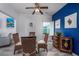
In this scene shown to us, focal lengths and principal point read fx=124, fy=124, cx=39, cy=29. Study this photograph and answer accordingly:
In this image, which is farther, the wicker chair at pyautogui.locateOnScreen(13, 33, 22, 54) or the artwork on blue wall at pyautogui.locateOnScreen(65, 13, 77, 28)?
the artwork on blue wall at pyautogui.locateOnScreen(65, 13, 77, 28)

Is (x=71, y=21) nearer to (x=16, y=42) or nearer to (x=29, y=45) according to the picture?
(x=29, y=45)

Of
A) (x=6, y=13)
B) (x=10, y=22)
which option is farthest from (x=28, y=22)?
(x=6, y=13)

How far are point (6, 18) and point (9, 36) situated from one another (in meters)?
0.36

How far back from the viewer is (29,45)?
100 inches

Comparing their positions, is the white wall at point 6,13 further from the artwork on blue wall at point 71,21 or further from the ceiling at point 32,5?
the artwork on blue wall at point 71,21

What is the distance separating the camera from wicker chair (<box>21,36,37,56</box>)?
7.91 ft

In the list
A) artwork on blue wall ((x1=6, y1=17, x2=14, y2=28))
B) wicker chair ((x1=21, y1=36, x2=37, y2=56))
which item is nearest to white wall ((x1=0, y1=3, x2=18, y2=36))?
artwork on blue wall ((x1=6, y1=17, x2=14, y2=28))

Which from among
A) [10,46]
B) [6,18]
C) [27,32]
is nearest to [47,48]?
[27,32]

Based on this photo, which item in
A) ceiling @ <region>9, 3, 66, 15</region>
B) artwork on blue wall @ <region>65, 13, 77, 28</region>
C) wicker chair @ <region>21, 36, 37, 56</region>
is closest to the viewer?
ceiling @ <region>9, 3, 66, 15</region>

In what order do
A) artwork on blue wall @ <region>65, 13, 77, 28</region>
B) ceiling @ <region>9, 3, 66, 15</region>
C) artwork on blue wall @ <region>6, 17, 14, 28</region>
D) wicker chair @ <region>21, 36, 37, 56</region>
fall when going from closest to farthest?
ceiling @ <region>9, 3, 66, 15</region>
artwork on blue wall @ <region>6, 17, 14, 28</region>
wicker chair @ <region>21, 36, 37, 56</region>
artwork on blue wall @ <region>65, 13, 77, 28</region>

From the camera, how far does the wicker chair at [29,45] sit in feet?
7.91

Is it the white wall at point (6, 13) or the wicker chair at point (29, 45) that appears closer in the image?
the white wall at point (6, 13)

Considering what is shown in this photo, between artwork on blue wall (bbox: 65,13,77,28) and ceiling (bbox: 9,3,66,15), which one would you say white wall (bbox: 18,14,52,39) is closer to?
ceiling (bbox: 9,3,66,15)

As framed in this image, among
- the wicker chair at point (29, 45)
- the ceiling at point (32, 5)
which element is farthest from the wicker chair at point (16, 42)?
the ceiling at point (32, 5)
